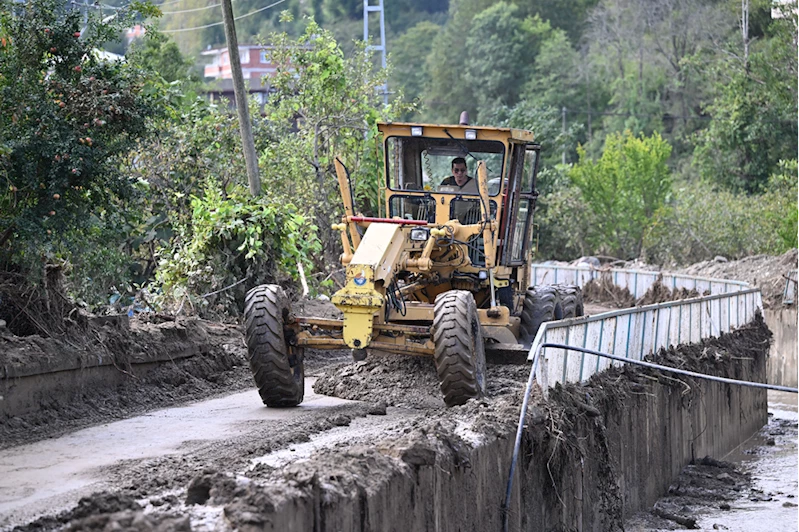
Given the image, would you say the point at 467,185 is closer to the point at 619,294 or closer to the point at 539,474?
the point at 539,474

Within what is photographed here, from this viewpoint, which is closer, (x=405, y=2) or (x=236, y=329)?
(x=236, y=329)

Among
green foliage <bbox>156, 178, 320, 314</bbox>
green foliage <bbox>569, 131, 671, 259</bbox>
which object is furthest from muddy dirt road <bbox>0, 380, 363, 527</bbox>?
green foliage <bbox>569, 131, 671, 259</bbox>

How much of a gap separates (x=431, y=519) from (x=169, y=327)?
22.3 ft

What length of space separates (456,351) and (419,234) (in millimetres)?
2000

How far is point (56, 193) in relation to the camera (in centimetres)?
1157

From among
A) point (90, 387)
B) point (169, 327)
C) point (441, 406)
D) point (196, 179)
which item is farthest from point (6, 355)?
point (196, 179)

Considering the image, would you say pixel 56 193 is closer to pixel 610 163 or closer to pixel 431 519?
pixel 431 519

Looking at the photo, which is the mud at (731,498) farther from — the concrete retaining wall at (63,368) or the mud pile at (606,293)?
the mud pile at (606,293)

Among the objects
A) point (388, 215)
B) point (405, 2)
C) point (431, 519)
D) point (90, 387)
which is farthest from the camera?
point (405, 2)

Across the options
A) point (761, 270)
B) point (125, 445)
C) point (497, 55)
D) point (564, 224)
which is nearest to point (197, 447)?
point (125, 445)

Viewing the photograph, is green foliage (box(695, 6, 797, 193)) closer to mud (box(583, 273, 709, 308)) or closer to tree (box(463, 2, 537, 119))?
mud (box(583, 273, 709, 308))

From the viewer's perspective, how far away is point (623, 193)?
1785 inches

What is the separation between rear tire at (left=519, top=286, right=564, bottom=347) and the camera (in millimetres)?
14984

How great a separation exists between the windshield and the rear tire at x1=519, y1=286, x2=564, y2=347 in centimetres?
193
